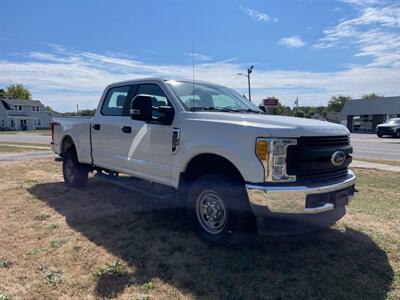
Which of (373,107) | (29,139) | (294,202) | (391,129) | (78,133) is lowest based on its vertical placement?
(29,139)

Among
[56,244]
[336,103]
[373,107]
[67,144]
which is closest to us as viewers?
[56,244]

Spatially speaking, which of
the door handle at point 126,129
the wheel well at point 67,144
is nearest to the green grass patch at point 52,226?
the door handle at point 126,129

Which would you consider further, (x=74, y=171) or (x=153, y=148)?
(x=74, y=171)

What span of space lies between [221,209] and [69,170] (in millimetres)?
4539

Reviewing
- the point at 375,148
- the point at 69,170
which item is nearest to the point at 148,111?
the point at 69,170

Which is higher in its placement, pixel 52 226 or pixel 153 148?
pixel 153 148

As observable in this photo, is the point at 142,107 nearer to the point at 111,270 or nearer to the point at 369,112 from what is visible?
the point at 111,270

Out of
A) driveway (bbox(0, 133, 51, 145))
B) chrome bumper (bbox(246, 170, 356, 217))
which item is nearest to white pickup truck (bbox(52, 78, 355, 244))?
chrome bumper (bbox(246, 170, 356, 217))

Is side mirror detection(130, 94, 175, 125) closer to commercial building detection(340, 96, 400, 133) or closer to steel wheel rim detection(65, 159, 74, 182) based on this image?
steel wheel rim detection(65, 159, 74, 182)

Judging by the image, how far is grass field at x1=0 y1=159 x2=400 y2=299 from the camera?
334 cm

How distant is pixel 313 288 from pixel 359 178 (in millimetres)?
6294

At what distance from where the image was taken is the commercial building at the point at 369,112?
47.7 m

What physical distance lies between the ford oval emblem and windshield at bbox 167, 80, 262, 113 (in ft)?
4.90

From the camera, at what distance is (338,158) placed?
162 inches
